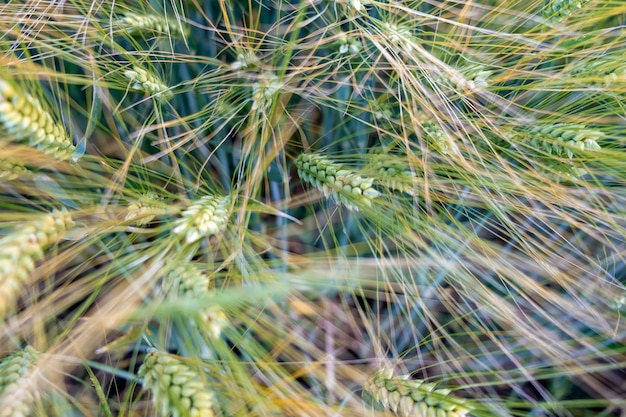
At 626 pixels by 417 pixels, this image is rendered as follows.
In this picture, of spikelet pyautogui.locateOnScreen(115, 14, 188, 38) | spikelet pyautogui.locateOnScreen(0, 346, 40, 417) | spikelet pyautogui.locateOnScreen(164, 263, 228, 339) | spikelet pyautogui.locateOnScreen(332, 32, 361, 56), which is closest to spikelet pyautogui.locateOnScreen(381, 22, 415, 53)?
spikelet pyautogui.locateOnScreen(332, 32, 361, 56)

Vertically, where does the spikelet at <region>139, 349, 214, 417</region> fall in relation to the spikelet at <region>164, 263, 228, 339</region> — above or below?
below

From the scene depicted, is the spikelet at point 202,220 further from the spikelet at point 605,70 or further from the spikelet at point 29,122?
the spikelet at point 605,70

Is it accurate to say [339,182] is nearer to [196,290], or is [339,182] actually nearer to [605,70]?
[196,290]

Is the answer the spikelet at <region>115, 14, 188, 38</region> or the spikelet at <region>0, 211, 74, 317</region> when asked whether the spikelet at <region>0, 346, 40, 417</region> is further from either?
the spikelet at <region>115, 14, 188, 38</region>

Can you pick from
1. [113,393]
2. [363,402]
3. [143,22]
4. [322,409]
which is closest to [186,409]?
[322,409]

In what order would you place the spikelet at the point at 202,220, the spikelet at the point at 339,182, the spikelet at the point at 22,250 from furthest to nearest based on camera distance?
the spikelet at the point at 339,182 → the spikelet at the point at 202,220 → the spikelet at the point at 22,250

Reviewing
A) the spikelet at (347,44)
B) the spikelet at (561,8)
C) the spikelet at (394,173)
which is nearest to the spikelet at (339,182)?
the spikelet at (394,173)
